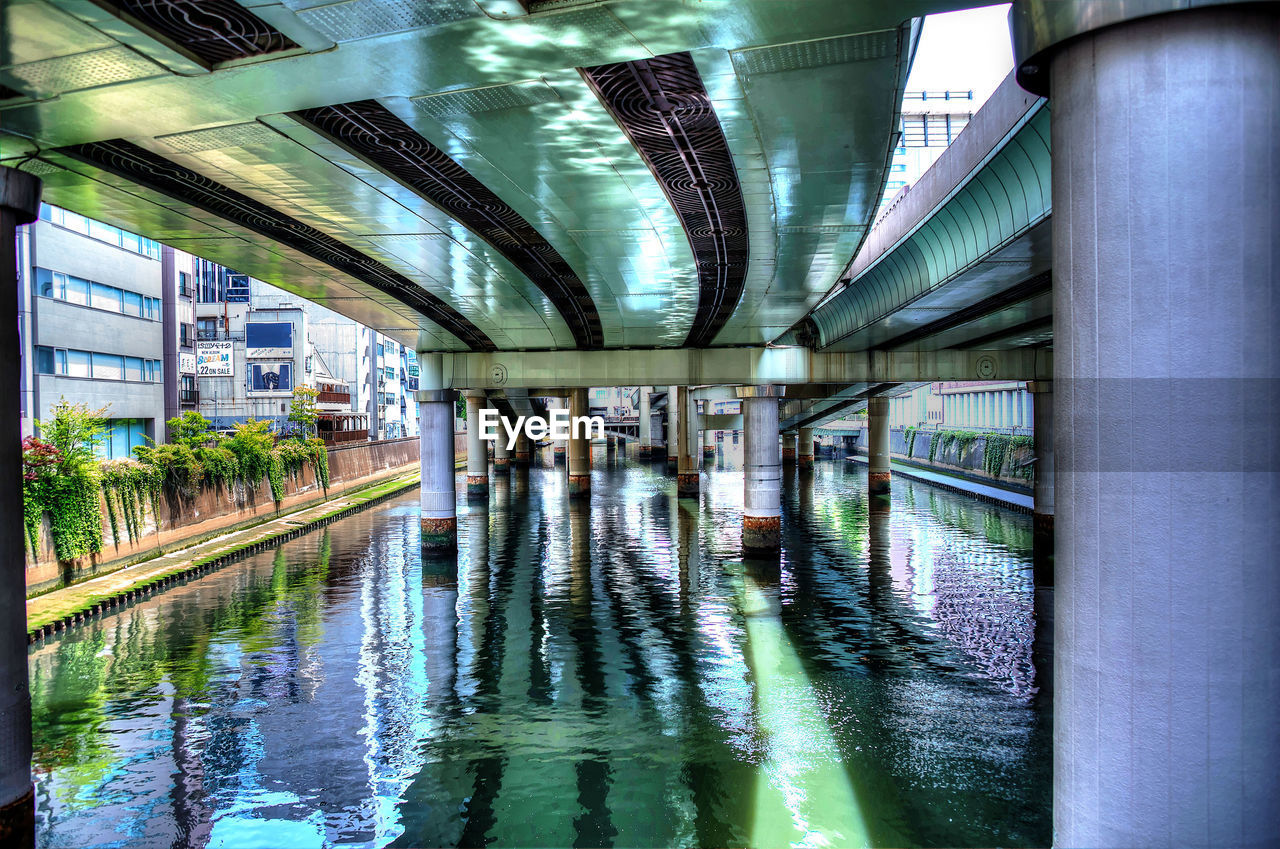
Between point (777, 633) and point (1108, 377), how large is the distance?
17.3 m

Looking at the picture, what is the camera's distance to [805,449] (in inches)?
3189

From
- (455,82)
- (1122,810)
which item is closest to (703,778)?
(1122,810)

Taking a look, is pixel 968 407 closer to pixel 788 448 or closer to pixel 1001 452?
pixel 788 448

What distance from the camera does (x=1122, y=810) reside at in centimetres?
604

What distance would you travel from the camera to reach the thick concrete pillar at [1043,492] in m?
29.8

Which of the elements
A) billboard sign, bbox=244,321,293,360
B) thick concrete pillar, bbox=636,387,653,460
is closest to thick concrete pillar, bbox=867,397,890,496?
thick concrete pillar, bbox=636,387,653,460

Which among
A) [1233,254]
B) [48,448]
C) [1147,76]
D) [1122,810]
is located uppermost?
[1147,76]

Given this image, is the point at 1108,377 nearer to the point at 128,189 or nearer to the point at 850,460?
the point at 128,189

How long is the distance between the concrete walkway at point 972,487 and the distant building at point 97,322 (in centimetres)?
4107

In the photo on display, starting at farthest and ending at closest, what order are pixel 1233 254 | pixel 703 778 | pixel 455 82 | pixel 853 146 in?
pixel 703 778 → pixel 853 146 → pixel 455 82 → pixel 1233 254

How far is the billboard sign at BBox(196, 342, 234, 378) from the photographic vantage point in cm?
6455

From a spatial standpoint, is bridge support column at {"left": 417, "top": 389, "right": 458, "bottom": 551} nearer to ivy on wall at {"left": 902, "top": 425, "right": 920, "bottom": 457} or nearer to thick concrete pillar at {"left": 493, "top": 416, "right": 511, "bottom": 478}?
thick concrete pillar at {"left": 493, "top": 416, "right": 511, "bottom": 478}

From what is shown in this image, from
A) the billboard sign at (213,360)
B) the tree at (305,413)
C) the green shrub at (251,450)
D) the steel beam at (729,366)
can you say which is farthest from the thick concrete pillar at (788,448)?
the green shrub at (251,450)

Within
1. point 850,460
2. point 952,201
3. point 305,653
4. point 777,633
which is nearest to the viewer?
point 952,201
